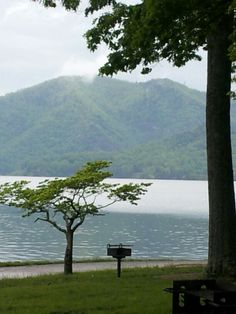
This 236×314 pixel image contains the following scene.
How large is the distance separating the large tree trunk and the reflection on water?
113ft

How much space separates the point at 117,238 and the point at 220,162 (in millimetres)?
52724

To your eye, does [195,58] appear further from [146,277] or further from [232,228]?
[146,277]

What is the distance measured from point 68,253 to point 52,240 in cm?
4417

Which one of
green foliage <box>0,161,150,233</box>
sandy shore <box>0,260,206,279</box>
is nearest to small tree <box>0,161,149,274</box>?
green foliage <box>0,161,150,233</box>

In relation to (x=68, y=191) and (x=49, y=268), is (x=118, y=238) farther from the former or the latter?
Result: (x=68, y=191)

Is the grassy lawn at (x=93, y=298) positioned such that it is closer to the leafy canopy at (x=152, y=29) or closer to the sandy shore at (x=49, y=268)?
the leafy canopy at (x=152, y=29)

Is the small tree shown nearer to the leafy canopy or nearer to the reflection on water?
Answer: the leafy canopy

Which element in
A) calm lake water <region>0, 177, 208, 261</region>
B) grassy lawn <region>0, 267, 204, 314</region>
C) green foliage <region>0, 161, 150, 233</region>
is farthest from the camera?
calm lake water <region>0, 177, 208, 261</region>

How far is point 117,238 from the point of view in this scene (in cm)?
6488

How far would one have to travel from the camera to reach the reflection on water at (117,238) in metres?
51.4

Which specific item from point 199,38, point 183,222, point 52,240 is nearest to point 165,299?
point 199,38

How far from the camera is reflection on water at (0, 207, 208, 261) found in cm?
5141

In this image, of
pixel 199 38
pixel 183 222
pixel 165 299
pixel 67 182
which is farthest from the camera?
pixel 183 222

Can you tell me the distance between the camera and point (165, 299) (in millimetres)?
10773
